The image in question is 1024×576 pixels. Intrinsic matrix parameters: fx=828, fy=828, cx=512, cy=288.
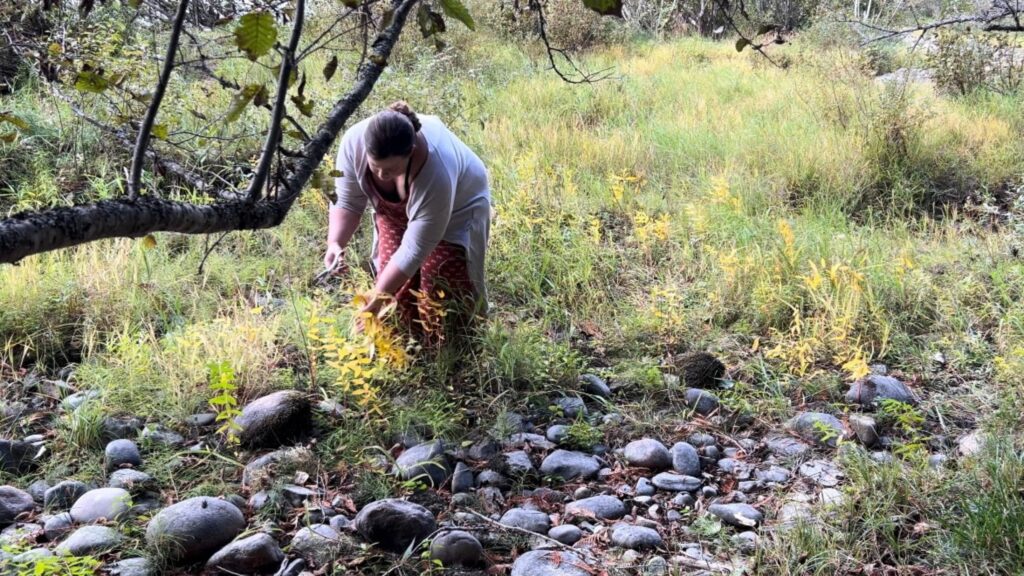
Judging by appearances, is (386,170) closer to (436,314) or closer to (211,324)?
(436,314)

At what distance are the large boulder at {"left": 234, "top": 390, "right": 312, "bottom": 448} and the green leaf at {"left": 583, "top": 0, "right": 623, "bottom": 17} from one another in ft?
8.44

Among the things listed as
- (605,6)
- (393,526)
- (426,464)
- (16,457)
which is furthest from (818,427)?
(16,457)

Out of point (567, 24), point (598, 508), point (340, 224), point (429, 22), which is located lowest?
point (598, 508)

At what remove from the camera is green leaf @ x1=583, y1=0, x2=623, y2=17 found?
100 cm

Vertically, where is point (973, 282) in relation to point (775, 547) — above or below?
above

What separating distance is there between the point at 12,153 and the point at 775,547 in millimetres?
5567

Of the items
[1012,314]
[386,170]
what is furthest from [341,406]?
[1012,314]

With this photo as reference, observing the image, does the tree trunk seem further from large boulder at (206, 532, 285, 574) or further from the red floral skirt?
the red floral skirt

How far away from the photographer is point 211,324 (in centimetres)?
409

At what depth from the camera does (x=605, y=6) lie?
100 cm

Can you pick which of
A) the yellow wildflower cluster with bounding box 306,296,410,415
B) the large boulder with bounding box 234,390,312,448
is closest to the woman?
the yellow wildflower cluster with bounding box 306,296,410,415

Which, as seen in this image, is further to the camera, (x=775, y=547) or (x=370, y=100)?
(x=370, y=100)

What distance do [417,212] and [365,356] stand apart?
2.12 feet

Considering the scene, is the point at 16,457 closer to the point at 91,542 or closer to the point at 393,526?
the point at 91,542
